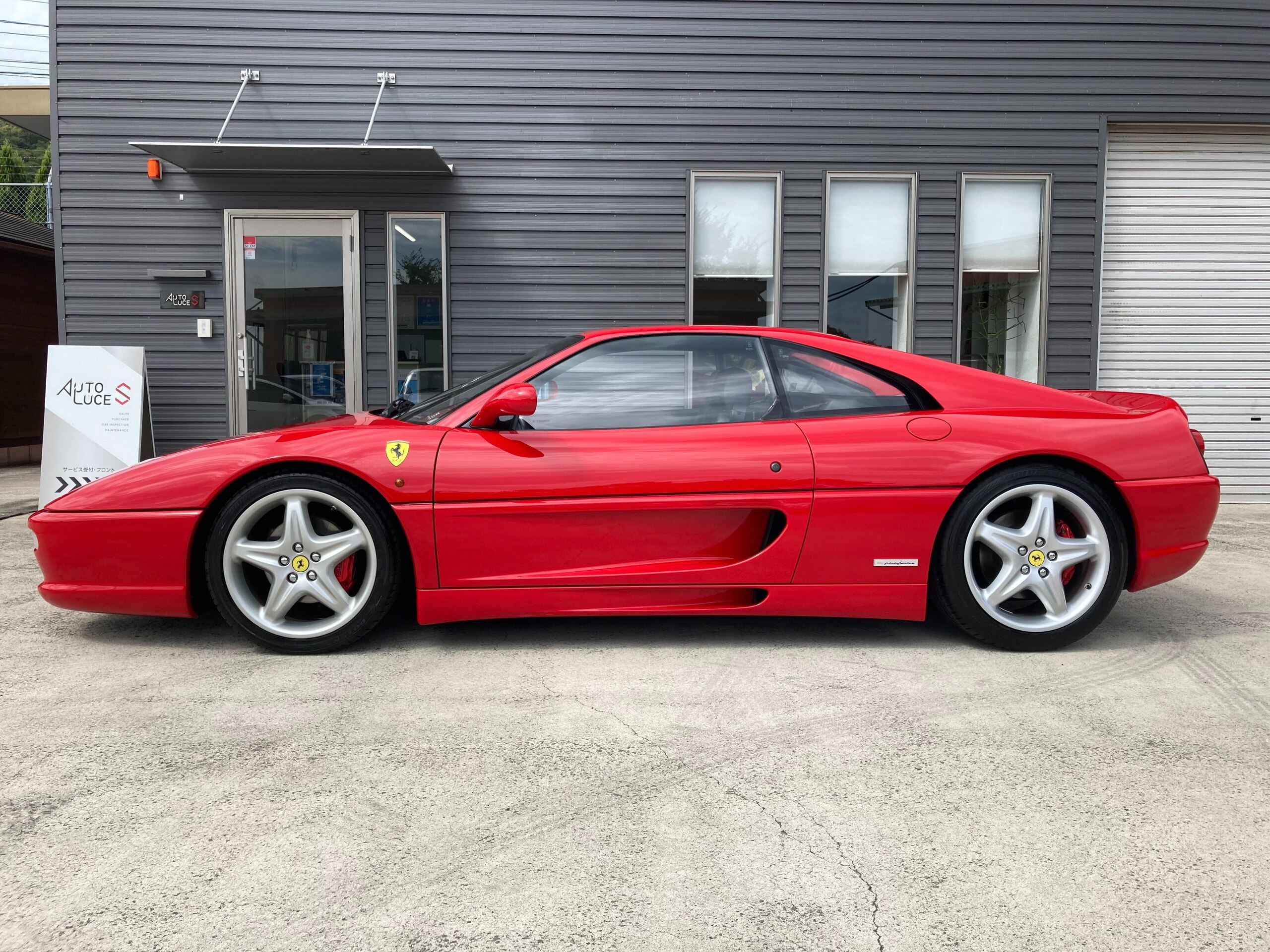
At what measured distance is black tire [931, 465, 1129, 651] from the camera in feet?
10.8

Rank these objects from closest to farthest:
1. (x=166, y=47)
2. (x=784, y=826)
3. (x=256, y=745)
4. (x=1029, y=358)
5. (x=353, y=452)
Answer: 1. (x=784, y=826)
2. (x=256, y=745)
3. (x=353, y=452)
4. (x=166, y=47)
5. (x=1029, y=358)

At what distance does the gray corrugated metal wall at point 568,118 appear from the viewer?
7.02 meters

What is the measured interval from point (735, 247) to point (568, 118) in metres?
1.66

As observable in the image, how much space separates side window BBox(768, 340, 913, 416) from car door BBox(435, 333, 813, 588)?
0.20 m

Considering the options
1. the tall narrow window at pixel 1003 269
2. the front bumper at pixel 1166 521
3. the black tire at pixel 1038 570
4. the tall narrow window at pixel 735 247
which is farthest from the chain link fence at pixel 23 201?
the front bumper at pixel 1166 521

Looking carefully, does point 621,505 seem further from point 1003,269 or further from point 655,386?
point 1003,269

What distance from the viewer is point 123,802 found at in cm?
209

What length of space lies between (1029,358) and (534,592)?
18.8 ft

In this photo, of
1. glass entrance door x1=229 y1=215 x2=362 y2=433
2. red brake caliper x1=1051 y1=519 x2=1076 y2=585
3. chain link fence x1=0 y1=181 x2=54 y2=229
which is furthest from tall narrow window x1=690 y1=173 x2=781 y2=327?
chain link fence x1=0 y1=181 x2=54 y2=229

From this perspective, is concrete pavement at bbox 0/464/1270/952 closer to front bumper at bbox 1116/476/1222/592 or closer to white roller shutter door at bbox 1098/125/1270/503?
front bumper at bbox 1116/476/1222/592

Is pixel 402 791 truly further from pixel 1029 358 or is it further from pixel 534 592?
pixel 1029 358

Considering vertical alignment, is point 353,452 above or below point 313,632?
above

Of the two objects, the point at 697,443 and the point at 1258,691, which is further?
the point at 697,443

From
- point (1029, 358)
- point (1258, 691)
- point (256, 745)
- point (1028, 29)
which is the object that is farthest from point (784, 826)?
point (1028, 29)
